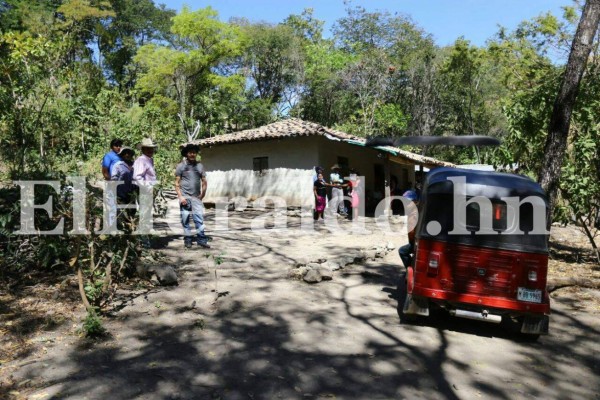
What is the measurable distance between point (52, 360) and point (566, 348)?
5.02 metres

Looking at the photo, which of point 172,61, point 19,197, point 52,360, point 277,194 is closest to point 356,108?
point 172,61

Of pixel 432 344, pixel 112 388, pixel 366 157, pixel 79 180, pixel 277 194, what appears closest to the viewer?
pixel 112 388

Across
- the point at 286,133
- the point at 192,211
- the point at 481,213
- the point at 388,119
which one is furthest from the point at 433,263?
the point at 388,119

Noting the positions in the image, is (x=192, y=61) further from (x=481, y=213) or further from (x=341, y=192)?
(x=481, y=213)

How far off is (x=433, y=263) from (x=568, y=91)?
4458 mm

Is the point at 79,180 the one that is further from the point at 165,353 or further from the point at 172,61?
the point at 172,61

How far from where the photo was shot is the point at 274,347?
14.3 feet

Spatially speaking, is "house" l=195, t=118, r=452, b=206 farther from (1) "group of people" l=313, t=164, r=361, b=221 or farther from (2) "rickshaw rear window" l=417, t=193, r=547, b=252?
(2) "rickshaw rear window" l=417, t=193, r=547, b=252

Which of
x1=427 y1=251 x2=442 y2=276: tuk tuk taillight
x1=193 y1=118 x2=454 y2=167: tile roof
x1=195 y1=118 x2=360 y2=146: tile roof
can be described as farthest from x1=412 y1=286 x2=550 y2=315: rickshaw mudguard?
x1=195 y1=118 x2=360 y2=146: tile roof

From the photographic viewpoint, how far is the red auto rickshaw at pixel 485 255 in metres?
4.74

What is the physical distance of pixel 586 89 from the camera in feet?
29.9

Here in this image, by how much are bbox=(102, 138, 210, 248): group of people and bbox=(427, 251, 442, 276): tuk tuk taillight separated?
11.5ft

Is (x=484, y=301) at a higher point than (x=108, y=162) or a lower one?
lower

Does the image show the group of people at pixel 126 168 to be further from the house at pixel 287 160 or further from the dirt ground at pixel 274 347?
the house at pixel 287 160
